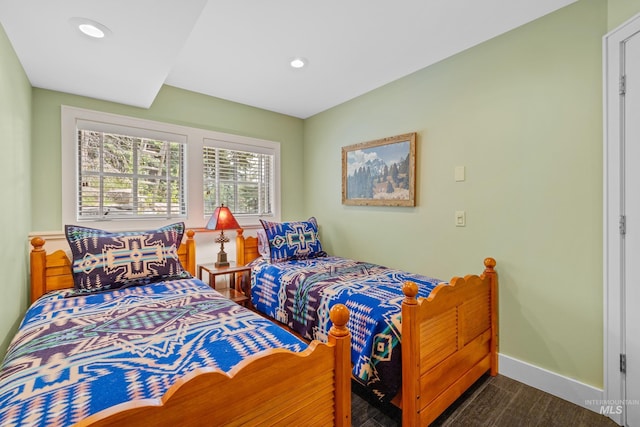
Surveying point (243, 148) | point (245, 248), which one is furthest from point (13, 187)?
point (243, 148)

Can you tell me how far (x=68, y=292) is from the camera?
1.94m

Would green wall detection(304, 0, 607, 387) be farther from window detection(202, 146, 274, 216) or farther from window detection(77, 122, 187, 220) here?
window detection(77, 122, 187, 220)

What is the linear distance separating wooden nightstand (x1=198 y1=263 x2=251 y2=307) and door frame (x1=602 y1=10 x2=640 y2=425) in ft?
8.24

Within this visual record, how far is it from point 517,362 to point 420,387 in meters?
1.03

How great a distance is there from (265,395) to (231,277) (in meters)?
2.25

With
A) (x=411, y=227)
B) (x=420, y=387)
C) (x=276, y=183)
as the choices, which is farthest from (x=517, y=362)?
(x=276, y=183)

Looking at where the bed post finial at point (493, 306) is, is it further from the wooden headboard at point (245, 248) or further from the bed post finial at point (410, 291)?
the wooden headboard at point (245, 248)

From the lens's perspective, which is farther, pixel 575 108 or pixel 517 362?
pixel 517 362

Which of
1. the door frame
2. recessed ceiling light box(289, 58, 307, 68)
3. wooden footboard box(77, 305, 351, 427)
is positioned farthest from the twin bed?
recessed ceiling light box(289, 58, 307, 68)

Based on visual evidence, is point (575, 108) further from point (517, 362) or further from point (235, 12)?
point (235, 12)

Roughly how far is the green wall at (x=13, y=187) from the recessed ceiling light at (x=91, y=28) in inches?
16.1

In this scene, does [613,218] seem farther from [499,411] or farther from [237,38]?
[237,38]

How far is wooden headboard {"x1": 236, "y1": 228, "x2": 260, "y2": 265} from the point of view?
3.11m

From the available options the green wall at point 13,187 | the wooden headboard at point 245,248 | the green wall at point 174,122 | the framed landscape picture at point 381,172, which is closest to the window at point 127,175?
the green wall at point 174,122
